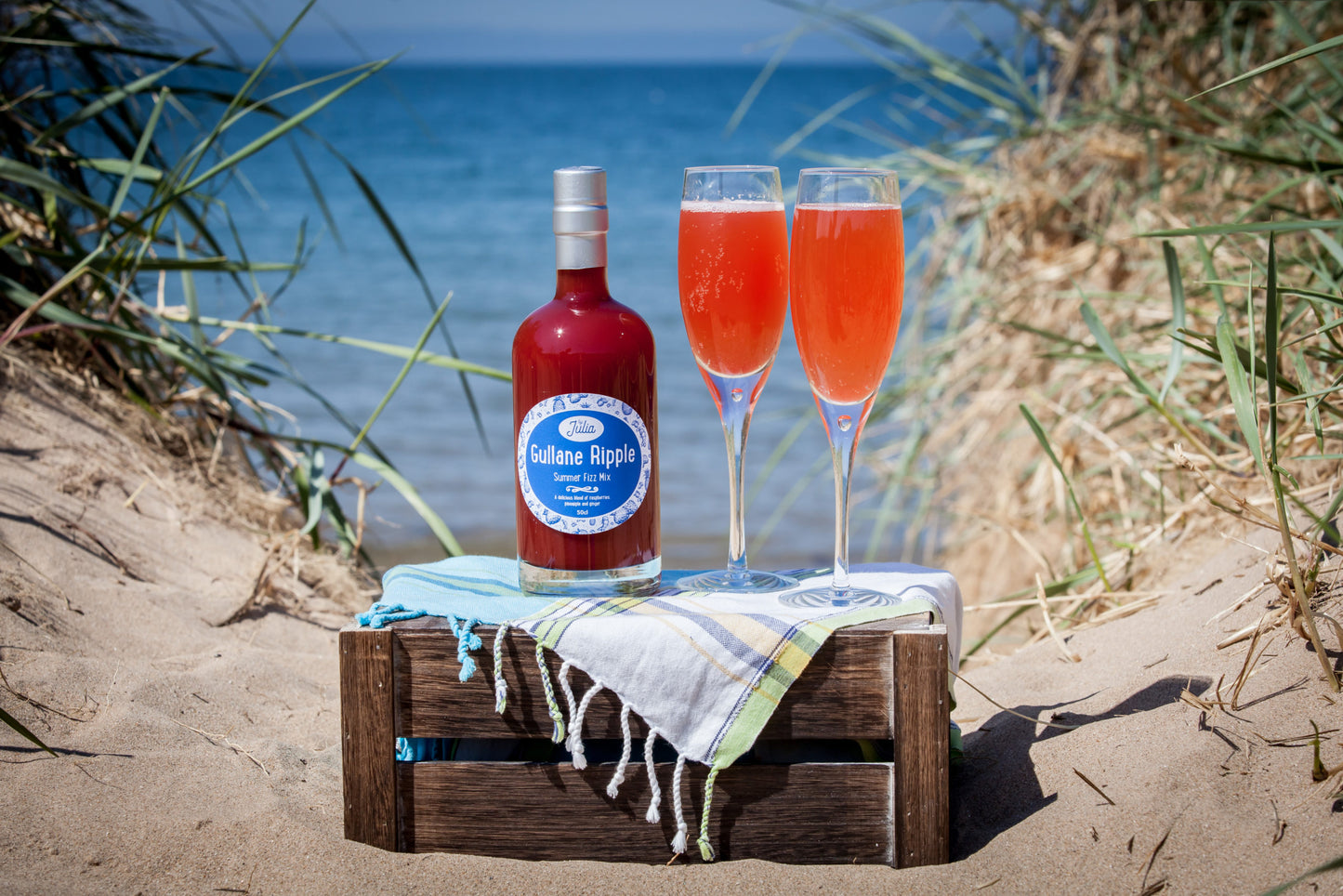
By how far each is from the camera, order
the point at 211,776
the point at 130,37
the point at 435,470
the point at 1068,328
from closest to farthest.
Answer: the point at 211,776, the point at 130,37, the point at 1068,328, the point at 435,470

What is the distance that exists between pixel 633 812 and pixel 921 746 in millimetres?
345

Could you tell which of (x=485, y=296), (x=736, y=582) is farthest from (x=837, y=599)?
(x=485, y=296)

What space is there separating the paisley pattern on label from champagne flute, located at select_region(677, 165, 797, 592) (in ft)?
0.45

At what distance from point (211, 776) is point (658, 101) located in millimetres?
34446

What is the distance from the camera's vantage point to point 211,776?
53.2 inches

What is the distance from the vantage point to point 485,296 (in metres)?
9.18

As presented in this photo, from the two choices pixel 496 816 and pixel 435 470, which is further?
pixel 435 470

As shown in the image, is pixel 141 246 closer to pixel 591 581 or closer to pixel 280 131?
pixel 280 131

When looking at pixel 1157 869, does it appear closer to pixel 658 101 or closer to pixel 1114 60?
pixel 1114 60

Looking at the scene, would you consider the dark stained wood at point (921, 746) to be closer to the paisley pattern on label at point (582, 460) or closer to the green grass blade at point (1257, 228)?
the paisley pattern on label at point (582, 460)

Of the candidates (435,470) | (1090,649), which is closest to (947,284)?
(1090,649)

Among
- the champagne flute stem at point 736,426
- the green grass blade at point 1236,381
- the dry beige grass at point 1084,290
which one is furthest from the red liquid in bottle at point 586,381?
the dry beige grass at point 1084,290

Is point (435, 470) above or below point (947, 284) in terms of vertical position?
below

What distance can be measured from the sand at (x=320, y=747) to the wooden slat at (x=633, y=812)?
3 centimetres
